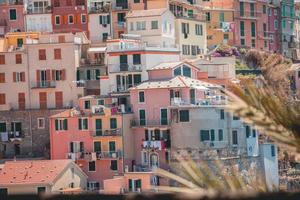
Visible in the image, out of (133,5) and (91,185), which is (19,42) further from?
(91,185)

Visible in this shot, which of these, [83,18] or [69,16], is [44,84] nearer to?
[83,18]

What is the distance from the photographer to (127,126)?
213ft

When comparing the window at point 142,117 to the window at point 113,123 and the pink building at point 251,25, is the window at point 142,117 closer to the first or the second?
the window at point 113,123

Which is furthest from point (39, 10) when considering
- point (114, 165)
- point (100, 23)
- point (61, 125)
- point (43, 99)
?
point (114, 165)

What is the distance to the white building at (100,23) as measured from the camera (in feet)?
255

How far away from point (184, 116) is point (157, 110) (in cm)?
194

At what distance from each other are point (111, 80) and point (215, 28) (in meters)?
19.6

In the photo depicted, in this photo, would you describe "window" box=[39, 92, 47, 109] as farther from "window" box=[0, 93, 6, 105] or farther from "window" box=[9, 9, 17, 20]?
"window" box=[9, 9, 17, 20]

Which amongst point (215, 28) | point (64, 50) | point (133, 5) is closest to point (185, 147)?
point (64, 50)

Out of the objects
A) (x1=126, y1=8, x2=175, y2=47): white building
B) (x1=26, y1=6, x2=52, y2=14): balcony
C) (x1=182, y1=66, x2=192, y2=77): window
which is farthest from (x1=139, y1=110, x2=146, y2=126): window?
(x1=26, y1=6, x2=52, y2=14): balcony

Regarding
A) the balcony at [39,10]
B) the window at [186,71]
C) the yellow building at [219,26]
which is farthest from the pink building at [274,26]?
the window at [186,71]

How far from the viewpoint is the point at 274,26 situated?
95.2 meters

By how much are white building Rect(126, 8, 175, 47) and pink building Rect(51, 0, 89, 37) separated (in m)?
5.80

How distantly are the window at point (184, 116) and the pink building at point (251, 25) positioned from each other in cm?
2479
